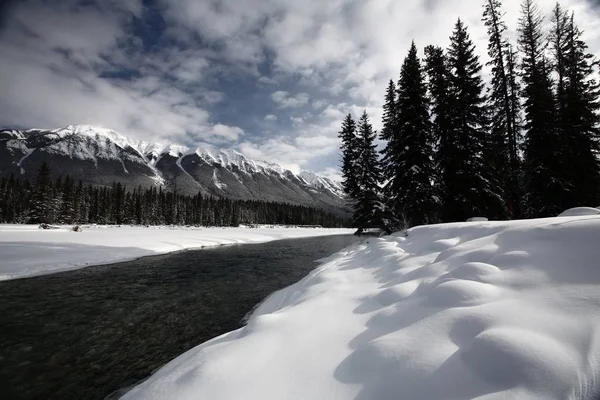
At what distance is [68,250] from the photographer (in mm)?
18688

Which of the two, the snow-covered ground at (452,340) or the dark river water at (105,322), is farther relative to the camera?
the dark river water at (105,322)

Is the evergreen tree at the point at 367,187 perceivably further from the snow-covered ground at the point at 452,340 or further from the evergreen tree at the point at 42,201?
the evergreen tree at the point at 42,201

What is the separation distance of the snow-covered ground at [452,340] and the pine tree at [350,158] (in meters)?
21.9

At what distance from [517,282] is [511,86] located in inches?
796

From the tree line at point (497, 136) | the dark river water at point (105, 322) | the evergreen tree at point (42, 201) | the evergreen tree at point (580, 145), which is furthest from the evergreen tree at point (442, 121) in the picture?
the evergreen tree at point (42, 201)

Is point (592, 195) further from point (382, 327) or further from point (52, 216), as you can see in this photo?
point (52, 216)

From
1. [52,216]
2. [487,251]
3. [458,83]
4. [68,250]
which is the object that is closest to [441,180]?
[458,83]

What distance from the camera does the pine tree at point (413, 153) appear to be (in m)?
18.2

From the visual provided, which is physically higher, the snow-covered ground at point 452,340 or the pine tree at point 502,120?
the pine tree at point 502,120

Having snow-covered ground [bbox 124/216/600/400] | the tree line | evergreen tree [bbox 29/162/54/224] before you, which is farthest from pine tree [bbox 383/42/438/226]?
evergreen tree [bbox 29/162/54/224]

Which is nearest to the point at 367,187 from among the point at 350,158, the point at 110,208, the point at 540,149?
the point at 350,158

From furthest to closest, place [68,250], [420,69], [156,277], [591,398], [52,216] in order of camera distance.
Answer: [52,216] < [420,69] < [68,250] < [156,277] < [591,398]

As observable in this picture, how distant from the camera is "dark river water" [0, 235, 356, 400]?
5.18 m

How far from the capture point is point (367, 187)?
26.1m
